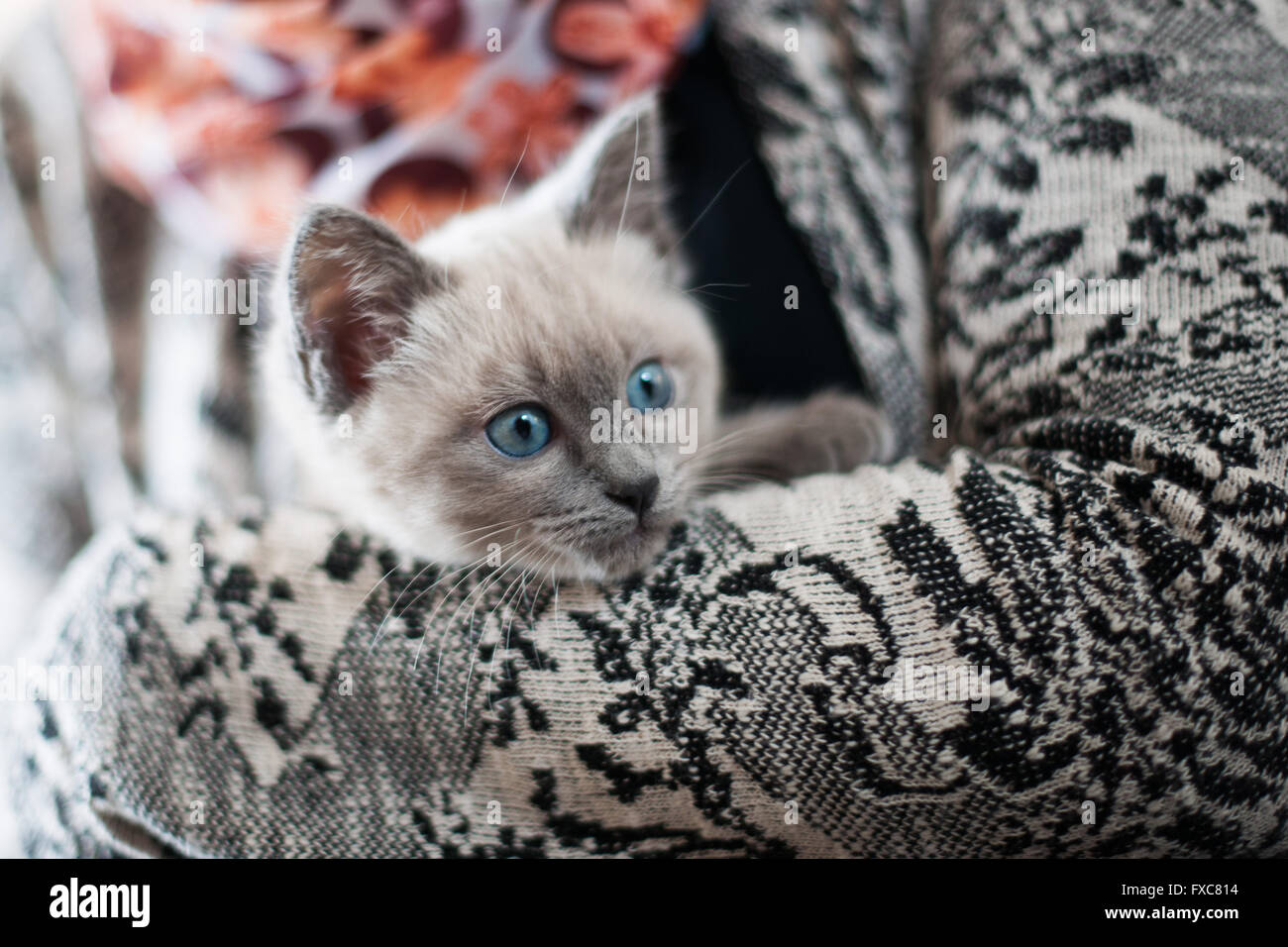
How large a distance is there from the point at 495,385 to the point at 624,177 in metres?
0.34

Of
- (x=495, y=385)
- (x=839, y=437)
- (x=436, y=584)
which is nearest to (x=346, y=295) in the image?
(x=495, y=385)

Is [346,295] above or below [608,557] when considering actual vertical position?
above

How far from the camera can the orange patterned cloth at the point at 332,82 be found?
42.7 inches

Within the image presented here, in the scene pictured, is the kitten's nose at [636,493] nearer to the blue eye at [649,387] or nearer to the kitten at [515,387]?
the kitten at [515,387]

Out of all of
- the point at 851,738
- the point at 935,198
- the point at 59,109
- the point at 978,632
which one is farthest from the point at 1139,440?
the point at 59,109

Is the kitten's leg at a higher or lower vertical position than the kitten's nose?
higher

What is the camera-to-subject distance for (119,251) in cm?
129

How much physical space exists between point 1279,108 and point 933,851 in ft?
2.82

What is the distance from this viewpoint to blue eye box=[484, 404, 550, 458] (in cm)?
88

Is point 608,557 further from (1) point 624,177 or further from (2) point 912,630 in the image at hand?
(1) point 624,177

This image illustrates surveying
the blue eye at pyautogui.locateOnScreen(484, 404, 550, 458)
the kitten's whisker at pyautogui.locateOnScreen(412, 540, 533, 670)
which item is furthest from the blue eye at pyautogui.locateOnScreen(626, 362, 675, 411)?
the kitten's whisker at pyautogui.locateOnScreen(412, 540, 533, 670)

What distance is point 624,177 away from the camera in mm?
1041

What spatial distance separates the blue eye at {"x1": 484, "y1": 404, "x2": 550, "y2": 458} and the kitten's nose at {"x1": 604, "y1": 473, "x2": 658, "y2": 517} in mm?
96

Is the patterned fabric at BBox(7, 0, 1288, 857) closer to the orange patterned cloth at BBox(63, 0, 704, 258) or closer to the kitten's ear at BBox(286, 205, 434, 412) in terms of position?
the kitten's ear at BBox(286, 205, 434, 412)
